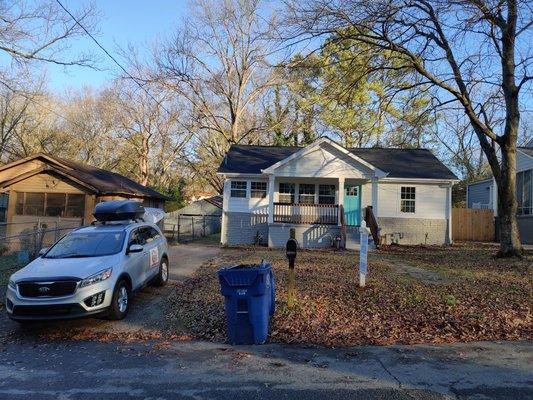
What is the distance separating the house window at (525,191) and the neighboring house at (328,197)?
4.87 metres

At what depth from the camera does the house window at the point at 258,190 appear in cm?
2425

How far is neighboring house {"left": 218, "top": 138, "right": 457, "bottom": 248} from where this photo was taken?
22625 millimetres

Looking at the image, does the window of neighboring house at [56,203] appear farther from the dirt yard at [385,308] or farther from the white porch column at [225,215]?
the dirt yard at [385,308]

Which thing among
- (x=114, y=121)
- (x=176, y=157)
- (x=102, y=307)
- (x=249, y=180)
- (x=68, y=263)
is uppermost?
(x=114, y=121)

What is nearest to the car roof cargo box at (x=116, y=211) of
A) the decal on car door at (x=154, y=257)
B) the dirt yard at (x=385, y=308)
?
the decal on car door at (x=154, y=257)

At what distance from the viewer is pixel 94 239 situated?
988cm

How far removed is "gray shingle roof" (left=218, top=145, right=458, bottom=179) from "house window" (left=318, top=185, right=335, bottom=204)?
2.78 metres

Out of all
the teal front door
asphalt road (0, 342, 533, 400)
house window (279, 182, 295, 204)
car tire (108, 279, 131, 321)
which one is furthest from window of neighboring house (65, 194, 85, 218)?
asphalt road (0, 342, 533, 400)

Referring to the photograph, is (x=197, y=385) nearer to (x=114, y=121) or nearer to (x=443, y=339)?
(x=443, y=339)

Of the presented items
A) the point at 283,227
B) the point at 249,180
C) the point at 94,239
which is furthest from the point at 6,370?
the point at 249,180

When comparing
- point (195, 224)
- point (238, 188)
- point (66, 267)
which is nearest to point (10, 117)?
point (195, 224)

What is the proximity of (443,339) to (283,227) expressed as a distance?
15.6m

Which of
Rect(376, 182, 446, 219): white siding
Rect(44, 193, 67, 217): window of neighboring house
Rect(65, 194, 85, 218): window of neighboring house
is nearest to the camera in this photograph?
Rect(65, 194, 85, 218): window of neighboring house

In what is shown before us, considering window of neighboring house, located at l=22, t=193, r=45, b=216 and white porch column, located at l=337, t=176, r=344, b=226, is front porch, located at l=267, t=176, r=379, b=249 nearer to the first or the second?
white porch column, located at l=337, t=176, r=344, b=226
